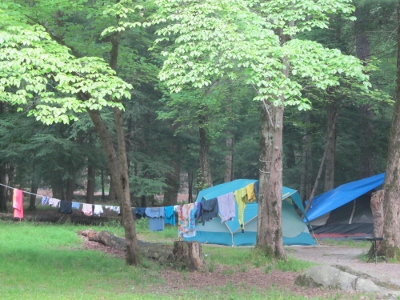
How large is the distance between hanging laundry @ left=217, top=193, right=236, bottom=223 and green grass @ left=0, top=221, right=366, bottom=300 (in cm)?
91

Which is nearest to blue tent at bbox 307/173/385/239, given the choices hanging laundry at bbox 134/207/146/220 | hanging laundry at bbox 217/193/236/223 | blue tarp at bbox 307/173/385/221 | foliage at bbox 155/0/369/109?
blue tarp at bbox 307/173/385/221

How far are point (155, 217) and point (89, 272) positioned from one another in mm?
8262

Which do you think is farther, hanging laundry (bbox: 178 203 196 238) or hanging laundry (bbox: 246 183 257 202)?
hanging laundry (bbox: 178 203 196 238)

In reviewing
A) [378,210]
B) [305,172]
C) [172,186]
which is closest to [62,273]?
[378,210]

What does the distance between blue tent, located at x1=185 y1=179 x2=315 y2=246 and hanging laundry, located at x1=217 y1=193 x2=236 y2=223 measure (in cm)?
86

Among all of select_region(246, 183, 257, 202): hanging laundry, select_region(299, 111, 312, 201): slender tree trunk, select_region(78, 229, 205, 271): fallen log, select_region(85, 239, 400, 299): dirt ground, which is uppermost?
select_region(299, 111, 312, 201): slender tree trunk

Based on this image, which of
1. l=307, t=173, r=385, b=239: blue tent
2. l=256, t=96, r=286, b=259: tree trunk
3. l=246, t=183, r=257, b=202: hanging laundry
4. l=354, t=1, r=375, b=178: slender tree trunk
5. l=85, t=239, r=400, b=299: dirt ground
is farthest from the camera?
l=354, t=1, r=375, b=178: slender tree trunk

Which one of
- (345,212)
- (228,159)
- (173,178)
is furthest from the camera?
(228,159)

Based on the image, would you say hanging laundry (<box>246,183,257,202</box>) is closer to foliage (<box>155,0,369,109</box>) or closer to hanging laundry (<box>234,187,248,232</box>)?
hanging laundry (<box>234,187,248,232</box>)

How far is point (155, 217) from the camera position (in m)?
18.4

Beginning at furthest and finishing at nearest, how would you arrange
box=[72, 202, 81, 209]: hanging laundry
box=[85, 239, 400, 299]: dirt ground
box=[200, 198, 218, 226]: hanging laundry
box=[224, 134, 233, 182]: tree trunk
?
1. box=[224, 134, 233, 182]: tree trunk
2. box=[72, 202, 81, 209]: hanging laundry
3. box=[200, 198, 218, 226]: hanging laundry
4. box=[85, 239, 400, 299]: dirt ground

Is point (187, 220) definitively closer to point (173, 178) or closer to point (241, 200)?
point (241, 200)

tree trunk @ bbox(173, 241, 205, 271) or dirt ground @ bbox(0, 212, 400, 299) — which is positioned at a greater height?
tree trunk @ bbox(173, 241, 205, 271)

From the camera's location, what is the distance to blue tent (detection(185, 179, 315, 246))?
16163 millimetres
